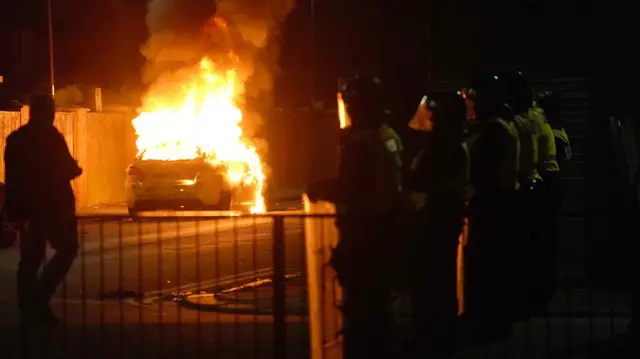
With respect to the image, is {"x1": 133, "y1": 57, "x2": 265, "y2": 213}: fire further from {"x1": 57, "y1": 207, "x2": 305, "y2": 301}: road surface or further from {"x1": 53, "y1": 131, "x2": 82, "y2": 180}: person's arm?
{"x1": 53, "y1": 131, "x2": 82, "y2": 180}: person's arm

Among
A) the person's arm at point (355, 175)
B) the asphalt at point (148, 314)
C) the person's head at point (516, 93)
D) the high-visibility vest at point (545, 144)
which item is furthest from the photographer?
the high-visibility vest at point (545, 144)

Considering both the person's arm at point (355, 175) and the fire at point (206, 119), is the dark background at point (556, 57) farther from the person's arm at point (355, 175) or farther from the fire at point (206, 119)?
the fire at point (206, 119)

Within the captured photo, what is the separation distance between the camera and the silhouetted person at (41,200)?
29.4ft

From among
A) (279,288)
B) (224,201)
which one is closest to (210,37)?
(224,201)

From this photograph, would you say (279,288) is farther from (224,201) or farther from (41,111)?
(224,201)

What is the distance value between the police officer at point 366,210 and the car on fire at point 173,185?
1543cm

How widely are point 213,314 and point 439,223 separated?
349 cm

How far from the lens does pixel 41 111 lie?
9445 millimetres

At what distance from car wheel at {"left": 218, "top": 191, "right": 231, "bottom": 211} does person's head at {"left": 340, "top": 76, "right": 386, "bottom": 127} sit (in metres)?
16.3

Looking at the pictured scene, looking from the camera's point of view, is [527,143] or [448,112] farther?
[527,143]

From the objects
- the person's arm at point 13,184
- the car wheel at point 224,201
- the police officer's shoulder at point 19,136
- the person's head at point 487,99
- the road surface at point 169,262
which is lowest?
the road surface at point 169,262

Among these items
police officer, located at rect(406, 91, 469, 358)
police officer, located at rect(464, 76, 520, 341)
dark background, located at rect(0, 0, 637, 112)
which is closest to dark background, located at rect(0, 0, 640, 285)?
dark background, located at rect(0, 0, 637, 112)

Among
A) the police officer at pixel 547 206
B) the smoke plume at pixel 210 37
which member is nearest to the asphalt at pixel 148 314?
the police officer at pixel 547 206

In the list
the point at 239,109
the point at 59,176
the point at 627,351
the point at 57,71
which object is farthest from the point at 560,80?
the point at 57,71
